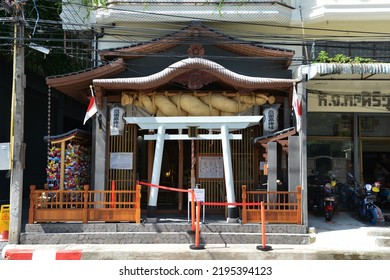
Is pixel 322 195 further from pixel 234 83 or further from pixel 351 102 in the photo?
pixel 234 83

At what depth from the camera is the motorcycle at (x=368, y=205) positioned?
11756mm

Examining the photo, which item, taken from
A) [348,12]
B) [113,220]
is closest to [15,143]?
[113,220]

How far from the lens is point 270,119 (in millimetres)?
11828

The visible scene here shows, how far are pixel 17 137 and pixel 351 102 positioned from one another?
1105cm

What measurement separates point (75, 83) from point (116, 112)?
4.84ft

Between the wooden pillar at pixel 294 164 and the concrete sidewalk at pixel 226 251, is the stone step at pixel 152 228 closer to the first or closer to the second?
the concrete sidewalk at pixel 226 251

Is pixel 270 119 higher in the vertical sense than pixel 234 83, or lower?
lower

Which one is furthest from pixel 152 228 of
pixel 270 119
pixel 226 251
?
pixel 270 119

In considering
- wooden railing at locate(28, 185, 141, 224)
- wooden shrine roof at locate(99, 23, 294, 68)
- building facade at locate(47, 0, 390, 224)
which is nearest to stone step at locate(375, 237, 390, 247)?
building facade at locate(47, 0, 390, 224)

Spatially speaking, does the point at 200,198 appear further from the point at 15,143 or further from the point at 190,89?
the point at 15,143

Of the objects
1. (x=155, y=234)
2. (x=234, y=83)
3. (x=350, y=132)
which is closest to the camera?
(x=155, y=234)

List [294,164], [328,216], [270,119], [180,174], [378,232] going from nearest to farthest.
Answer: [378,232] → [294,164] → [270,119] → [328,216] → [180,174]

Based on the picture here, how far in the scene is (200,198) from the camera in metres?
10.2

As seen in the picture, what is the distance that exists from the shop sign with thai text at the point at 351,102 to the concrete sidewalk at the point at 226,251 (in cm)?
515
